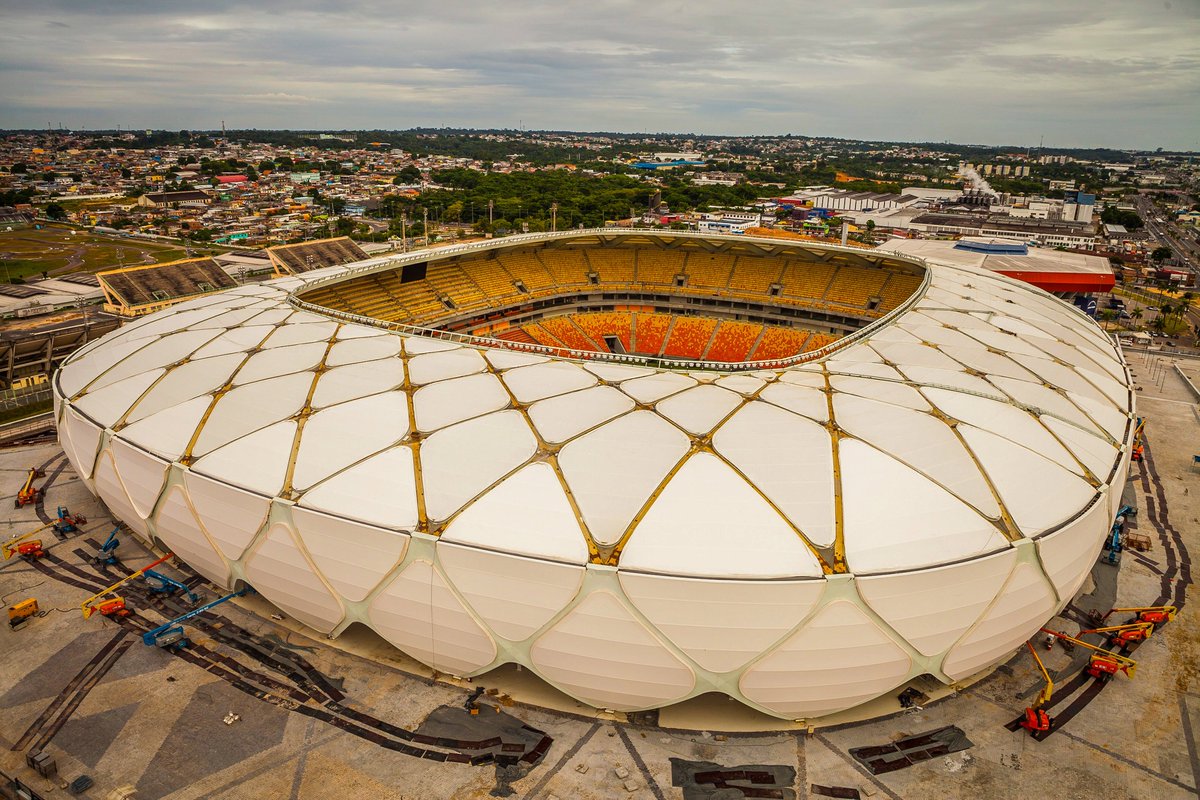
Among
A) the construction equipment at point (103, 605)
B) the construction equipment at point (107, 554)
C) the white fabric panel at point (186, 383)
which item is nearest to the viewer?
the construction equipment at point (103, 605)

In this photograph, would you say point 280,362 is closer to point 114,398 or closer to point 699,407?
point 114,398

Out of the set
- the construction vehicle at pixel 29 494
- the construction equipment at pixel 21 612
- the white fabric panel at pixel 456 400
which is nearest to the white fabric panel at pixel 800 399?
the white fabric panel at pixel 456 400

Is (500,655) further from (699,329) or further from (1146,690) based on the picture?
(699,329)

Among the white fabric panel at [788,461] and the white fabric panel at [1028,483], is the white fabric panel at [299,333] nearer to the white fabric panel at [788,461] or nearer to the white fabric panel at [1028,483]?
the white fabric panel at [788,461]

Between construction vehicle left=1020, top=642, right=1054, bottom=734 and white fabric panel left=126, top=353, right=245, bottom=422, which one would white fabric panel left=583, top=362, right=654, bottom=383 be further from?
construction vehicle left=1020, top=642, right=1054, bottom=734

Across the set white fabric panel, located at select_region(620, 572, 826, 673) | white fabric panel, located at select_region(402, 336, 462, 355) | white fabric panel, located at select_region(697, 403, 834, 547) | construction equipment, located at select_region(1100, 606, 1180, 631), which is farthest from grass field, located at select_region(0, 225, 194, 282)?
construction equipment, located at select_region(1100, 606, 1180, 631)
